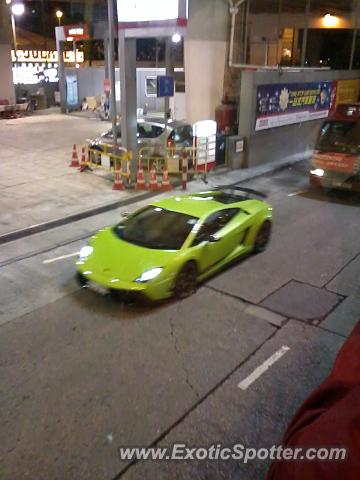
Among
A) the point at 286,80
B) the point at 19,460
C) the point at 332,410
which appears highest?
the point at 286,80

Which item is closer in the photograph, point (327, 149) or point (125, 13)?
point (125, 13)

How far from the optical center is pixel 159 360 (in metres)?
5.80

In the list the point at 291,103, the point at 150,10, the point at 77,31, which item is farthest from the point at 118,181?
the point at 77,31

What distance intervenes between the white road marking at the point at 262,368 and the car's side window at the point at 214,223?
2147 mm

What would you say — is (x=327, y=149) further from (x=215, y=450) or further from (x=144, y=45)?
(x=144, y=45)

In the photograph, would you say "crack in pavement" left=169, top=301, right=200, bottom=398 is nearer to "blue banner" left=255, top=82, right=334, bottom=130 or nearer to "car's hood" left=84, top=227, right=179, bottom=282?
"car's hood" left=84, top=227, right=179, bottom=282

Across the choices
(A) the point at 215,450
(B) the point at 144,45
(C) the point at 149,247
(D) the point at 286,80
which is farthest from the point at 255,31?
(B) the point at 144,45

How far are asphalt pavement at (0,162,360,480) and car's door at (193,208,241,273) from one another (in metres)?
0.45

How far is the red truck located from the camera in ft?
42.0

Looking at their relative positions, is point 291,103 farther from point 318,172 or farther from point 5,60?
point 5,60

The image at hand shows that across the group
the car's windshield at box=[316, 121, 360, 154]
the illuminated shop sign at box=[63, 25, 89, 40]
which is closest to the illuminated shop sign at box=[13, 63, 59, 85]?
the illuminated shop sign at box=[63, 25, 89, 40]

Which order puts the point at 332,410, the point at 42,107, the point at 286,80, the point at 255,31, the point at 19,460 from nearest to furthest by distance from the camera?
1. the point at 332,410
2. the point at 19,460
3. the point at 286,80
4. the point at 255,31
5. the point at 42,107

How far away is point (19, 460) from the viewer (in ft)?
14.2

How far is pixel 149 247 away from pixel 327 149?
832 centimetres
